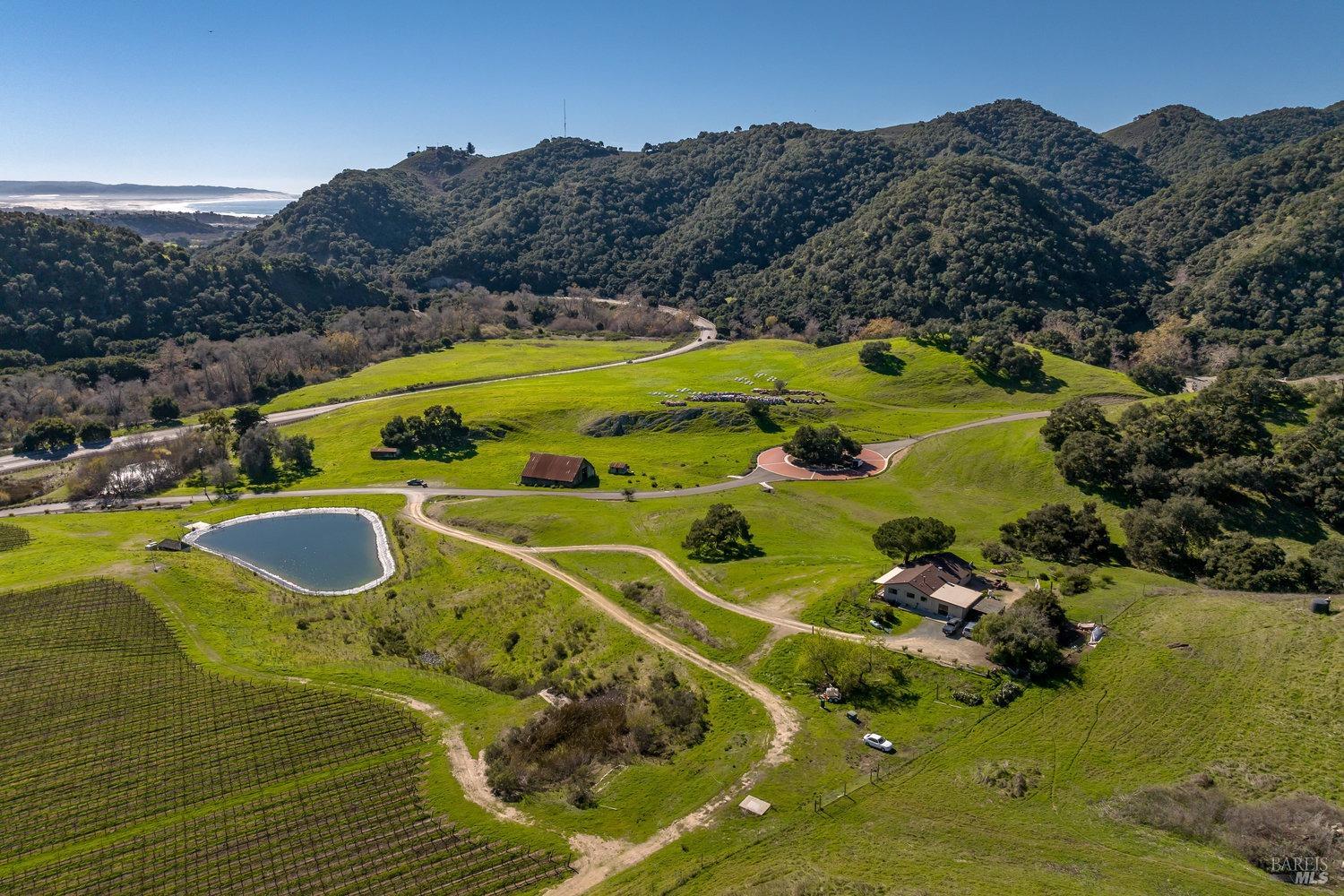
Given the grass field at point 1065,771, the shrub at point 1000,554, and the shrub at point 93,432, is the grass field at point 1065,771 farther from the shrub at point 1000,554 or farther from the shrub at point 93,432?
the shrub at point 93,432

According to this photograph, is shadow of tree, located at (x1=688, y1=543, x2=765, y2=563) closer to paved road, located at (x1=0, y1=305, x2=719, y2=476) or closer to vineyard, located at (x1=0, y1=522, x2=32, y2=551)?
vineyard, located at (x1=0, y1=522, x2=32, y2=551)

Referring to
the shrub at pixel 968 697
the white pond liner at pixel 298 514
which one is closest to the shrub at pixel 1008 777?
the shrub at pixel 968 697

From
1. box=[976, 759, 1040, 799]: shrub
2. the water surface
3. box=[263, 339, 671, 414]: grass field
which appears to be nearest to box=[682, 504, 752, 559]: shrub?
the water surface

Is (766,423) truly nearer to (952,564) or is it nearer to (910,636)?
(952,564)

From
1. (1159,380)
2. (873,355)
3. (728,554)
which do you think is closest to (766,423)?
(873,355)

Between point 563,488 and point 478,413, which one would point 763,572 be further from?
point 478,413

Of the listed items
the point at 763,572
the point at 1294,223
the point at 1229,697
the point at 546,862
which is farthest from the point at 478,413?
the point at 1294,223
